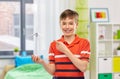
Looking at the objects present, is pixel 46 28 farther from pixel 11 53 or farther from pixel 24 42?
pixel 11 53

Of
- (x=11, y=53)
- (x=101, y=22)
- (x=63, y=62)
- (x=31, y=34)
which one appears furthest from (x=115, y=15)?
(x=63, y=62)

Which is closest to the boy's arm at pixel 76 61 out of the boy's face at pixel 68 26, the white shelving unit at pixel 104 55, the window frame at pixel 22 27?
the boy's face at pixel 68 26

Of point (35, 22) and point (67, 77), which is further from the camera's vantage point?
point (35, 22)

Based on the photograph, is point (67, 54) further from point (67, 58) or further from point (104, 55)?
point (104, 55)

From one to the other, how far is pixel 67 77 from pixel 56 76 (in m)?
0.07

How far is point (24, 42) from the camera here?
4371 mm

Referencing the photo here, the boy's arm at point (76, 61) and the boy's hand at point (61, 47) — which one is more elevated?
the boy's hand at point (61, 47)

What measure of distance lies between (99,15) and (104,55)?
2.27ft

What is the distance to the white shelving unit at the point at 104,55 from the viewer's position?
12.7ft

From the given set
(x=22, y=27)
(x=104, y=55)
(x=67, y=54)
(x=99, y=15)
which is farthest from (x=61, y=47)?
(x=22, y=27)

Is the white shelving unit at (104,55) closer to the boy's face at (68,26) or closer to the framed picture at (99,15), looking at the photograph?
the framed picture at (99,15)

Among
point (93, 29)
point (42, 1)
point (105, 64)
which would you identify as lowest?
point (105, 64)

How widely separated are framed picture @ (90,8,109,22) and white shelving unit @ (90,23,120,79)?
4.7 inches

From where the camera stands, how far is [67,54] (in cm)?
140
